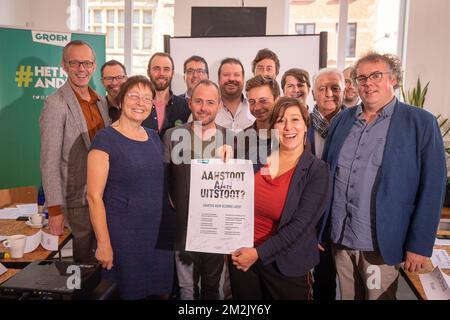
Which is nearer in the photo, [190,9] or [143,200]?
[143,200]

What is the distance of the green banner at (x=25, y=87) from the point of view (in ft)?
14.1

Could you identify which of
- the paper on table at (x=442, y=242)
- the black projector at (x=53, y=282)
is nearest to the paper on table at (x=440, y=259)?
the paper on table at (x=442, y=242)

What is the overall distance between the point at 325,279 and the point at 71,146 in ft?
6.41

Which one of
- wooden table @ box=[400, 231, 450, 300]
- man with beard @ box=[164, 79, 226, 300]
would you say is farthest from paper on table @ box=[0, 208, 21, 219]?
wooden table @ box=[400, 231, 450, 300]

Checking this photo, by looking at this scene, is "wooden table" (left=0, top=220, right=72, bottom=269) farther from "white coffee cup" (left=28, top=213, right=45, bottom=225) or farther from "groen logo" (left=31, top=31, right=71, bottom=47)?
"groen logo" (left=31, top=31, right=71, bottom=47)

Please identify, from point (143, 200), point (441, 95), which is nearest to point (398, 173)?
point (143, 200)

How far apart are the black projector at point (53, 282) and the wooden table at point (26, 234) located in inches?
12.0

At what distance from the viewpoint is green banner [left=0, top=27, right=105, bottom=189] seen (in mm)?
4309

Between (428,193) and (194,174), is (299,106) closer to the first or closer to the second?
(194,174)

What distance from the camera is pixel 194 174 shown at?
1.85 meters

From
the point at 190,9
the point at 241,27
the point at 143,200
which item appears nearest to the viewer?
the point at 143,200

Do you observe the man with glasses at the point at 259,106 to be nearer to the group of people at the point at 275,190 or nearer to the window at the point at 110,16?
the group of people at the point at 275,190

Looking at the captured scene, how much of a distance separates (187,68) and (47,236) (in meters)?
1.96

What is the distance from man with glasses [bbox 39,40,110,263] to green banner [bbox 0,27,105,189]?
6.92ft
